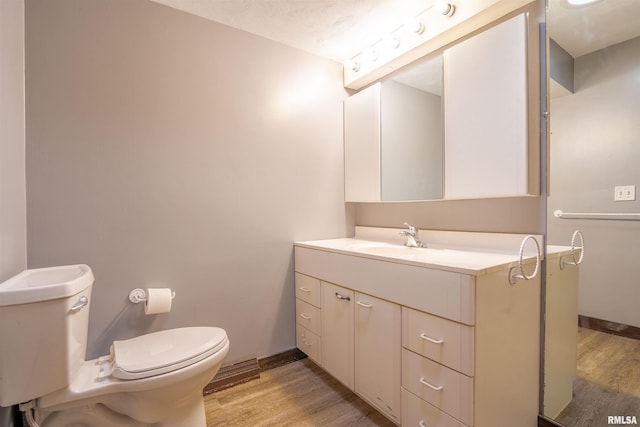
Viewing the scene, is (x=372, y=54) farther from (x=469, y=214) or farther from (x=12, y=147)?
(x=12, y=147)

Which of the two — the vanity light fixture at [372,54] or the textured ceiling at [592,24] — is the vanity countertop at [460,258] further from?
the vanity light fixture at [372,54]

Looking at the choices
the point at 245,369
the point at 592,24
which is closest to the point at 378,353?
the point at 245,369

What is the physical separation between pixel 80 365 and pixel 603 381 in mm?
2136

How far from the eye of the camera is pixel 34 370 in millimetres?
1023

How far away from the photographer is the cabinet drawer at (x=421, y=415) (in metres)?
1.15

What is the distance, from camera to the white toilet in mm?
999

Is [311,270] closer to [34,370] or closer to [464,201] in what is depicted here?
[464,201]

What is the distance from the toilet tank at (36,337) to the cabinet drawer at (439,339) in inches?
50.4

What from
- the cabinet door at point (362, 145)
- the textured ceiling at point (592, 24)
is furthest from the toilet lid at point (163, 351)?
the textured ceiling at point (592, 24)

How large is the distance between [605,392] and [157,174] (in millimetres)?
2305

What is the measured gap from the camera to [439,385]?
117 centimetres

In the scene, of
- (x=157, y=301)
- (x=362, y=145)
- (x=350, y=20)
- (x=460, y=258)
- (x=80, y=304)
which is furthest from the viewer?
(x=362, y=145)

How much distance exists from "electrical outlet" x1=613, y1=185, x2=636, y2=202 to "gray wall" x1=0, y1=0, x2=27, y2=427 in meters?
2.32

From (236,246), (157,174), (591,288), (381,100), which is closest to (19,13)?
(157,174)
